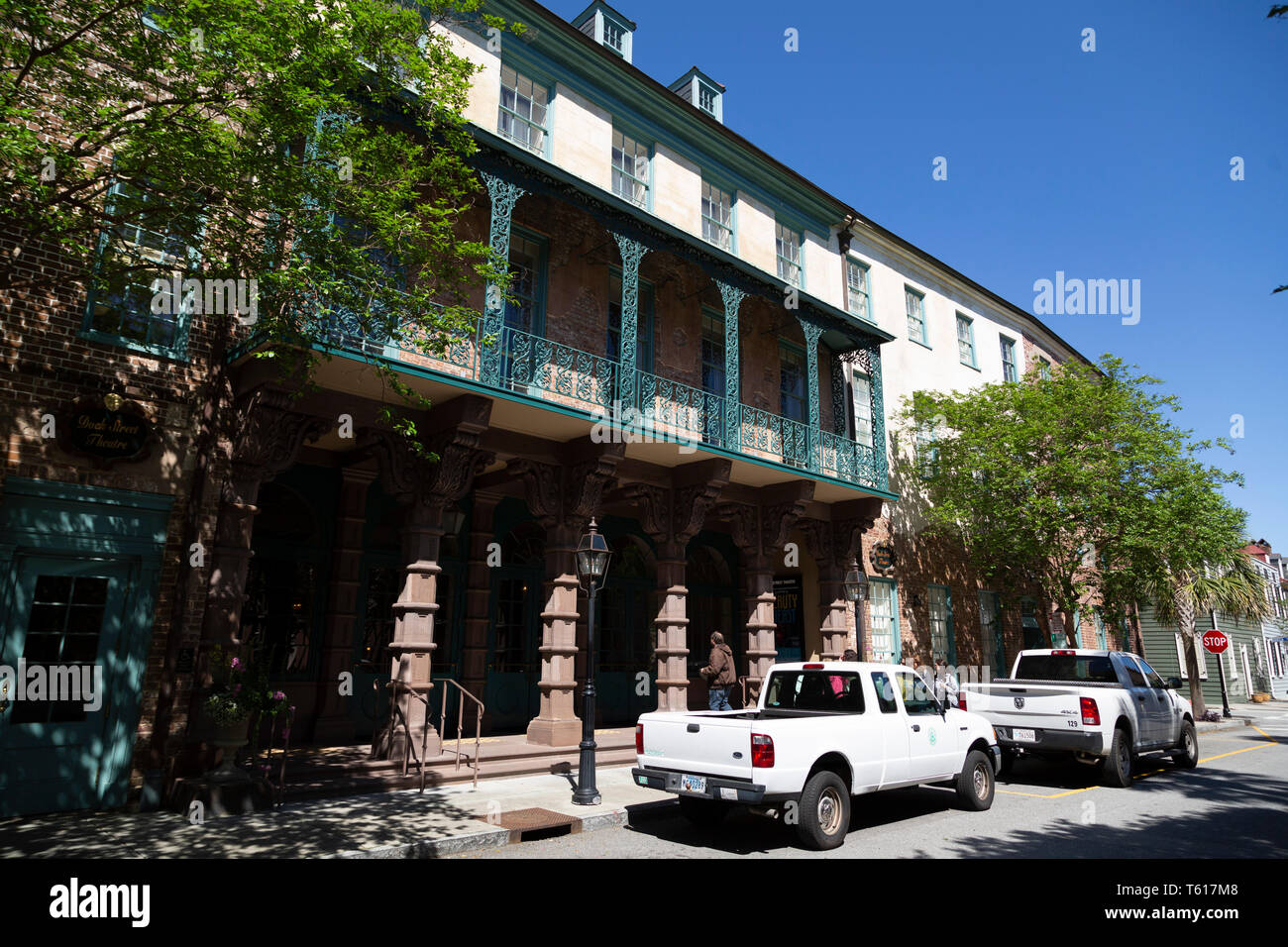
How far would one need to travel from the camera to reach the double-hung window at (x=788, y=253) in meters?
17.5

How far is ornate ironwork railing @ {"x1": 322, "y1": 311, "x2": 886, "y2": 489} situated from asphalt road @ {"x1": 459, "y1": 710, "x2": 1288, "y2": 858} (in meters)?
5.82

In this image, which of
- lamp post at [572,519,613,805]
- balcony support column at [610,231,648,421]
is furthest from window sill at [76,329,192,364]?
balcony support column at [610,231,648,421]

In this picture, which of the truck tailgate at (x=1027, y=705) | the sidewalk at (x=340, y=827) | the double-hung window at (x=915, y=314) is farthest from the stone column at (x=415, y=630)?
the double-hung window at (x=915, y=314)

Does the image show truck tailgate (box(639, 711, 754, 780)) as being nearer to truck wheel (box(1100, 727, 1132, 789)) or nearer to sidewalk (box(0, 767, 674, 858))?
sidewalk (box(0, 767, 674, 858))

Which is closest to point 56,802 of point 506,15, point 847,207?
point 506,15

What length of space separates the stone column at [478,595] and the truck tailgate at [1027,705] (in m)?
8.14

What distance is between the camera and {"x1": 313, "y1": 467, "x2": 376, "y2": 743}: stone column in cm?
1175

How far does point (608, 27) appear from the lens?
16250 mm

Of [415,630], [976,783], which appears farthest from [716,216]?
[976,783]

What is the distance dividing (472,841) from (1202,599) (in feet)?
76.6
